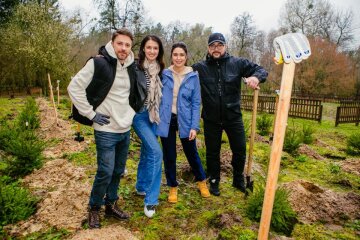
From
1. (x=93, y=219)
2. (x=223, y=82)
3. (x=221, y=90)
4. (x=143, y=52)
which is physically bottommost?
(x=93, y=219)

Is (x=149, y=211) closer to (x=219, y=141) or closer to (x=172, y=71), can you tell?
(x=219, y=141)

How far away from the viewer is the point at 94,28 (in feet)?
83.5

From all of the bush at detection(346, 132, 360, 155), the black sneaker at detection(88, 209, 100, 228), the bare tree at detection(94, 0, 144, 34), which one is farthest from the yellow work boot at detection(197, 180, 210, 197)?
the bare tree at detection(94, 0, 144, 34)

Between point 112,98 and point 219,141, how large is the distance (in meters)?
1.69

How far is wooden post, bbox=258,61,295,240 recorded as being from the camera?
1.94 meters

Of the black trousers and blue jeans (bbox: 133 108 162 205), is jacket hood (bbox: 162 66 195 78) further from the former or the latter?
the black trousers

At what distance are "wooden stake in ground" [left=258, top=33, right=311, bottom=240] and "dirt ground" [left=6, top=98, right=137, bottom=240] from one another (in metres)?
1.50

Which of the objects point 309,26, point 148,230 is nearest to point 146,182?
point 148,230

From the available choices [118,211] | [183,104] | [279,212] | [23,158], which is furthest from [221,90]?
[23,158]

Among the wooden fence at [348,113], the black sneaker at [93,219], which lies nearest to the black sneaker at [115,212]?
the black sneaker at [93,219]

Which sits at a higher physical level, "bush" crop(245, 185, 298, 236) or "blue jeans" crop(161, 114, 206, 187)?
"blue jeans" crop(161, 114, 206, 187)

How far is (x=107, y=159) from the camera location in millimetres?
2768

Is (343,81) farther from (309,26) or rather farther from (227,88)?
(227,88)

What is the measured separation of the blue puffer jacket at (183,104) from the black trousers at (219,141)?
0.46 meters
